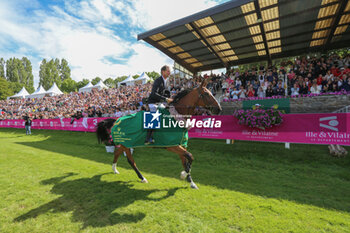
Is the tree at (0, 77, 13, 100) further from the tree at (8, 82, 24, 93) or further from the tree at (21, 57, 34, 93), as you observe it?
the tree at (21, 57, 34, 93)

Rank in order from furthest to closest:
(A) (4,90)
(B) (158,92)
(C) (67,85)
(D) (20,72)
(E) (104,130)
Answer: (C) (67,85) → (D) (20,72) → (A) (4,90) → (E) (104,130) → (B) (158,92)

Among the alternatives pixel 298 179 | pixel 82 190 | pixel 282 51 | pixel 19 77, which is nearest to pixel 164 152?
pixel 82 190

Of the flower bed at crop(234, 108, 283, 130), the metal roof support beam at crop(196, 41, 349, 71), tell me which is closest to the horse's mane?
the flower bed at crop(234, 108, 283, 130)

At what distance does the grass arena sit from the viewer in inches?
126

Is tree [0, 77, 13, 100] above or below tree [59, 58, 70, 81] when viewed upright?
below

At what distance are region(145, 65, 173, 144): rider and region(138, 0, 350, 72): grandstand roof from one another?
910 centimetres

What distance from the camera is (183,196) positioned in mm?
4273

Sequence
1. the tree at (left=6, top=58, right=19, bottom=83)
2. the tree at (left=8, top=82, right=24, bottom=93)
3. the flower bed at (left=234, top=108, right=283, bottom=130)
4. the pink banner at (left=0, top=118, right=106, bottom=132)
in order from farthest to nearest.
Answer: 1. the tree at (left=6, top=58, right=19, bottom=83)
2. the tree at (left=8, top=82, right=24, bottom=93)
3. the pink banner at (left=0, top=118, right=106, bottom=132)
4. the flower bed at (left=234, top=108, right=283, bottom=130)

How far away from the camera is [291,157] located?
718 centimetres

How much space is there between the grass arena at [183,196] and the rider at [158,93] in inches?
61.7

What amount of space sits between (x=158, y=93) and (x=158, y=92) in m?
0.03

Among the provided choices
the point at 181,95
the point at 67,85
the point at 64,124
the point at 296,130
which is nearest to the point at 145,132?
the point at 181,95

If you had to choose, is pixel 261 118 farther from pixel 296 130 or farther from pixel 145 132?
pixel 145 132

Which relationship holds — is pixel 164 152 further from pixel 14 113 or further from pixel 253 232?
pixel 14 113
